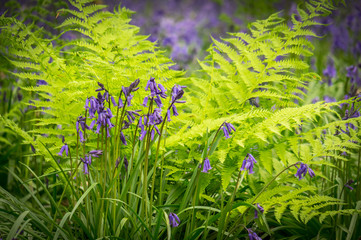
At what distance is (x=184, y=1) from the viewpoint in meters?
9.95

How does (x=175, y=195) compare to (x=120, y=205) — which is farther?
(x=175, y=195)

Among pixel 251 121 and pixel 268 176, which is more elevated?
pixel 251 121

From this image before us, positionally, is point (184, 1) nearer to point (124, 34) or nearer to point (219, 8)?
point (219, 8)

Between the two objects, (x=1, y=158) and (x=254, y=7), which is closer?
(x=1, y=158)

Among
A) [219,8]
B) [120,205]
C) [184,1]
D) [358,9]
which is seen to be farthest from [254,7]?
[120,205]

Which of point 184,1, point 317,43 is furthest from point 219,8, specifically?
point 317,43

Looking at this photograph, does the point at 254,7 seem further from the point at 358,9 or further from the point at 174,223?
the point at 174,223

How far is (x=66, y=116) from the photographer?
1.77 meters

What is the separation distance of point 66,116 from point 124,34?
1.88ft

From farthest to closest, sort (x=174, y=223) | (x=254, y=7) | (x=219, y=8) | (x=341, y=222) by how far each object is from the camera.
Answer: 1. (x=219, y=8)
2. (x=254, y=7)
3. (x=341, y=222)
4. (x=174, y=223)

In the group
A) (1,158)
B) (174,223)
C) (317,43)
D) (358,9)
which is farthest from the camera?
(317,43)

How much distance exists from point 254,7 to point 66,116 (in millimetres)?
6167

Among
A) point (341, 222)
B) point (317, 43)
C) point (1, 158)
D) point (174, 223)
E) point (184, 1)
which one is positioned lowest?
point (341, 222)

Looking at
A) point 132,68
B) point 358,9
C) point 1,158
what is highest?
point 358,9
